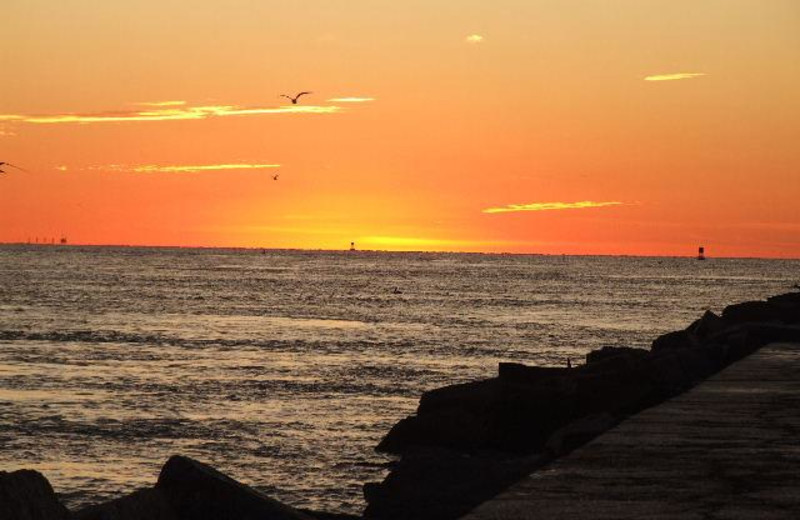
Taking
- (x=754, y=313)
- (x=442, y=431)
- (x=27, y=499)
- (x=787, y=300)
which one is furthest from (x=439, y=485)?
(x=787, y=300)

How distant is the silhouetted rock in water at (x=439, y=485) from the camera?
37.3ft

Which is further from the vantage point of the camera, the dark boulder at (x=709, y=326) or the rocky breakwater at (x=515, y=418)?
the dark boulder at (x=709, y=326)

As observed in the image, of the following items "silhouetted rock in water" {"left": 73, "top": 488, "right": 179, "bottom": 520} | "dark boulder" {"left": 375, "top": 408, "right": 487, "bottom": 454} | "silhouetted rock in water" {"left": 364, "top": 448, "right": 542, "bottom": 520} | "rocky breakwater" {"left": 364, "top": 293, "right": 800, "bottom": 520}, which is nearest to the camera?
"silhouetted rock in water" {"left": 73, "top": 488, "right": 179, "bottom": 520}

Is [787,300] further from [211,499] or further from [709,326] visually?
[211,499]

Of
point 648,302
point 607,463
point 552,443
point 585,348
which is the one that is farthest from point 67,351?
point 648,302

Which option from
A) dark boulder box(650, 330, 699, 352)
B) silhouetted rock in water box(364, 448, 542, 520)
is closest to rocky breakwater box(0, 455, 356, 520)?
silhouetted rock in water box(364, 448, 542, 520)

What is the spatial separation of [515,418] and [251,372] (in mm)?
21257

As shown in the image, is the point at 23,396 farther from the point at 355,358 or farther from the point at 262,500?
the point at 262,500

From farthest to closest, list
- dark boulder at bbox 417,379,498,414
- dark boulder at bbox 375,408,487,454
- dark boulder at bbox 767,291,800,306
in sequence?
dark boulder at bbox 767,291,800,306
dark boulder at bbox 417,379,498,414
dark boulder at bbox 375,408,487,454

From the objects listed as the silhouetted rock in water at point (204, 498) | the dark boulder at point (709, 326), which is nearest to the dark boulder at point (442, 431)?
the dark boulder at point (709, 326)

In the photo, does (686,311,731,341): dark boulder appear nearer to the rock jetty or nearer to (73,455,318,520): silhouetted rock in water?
the rock jetty

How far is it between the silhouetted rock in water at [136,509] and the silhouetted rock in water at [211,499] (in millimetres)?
135

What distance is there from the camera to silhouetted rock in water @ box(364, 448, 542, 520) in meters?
11.4

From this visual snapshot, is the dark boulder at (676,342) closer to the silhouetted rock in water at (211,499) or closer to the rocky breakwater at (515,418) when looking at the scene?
the rocky breakwater at (515,418)
